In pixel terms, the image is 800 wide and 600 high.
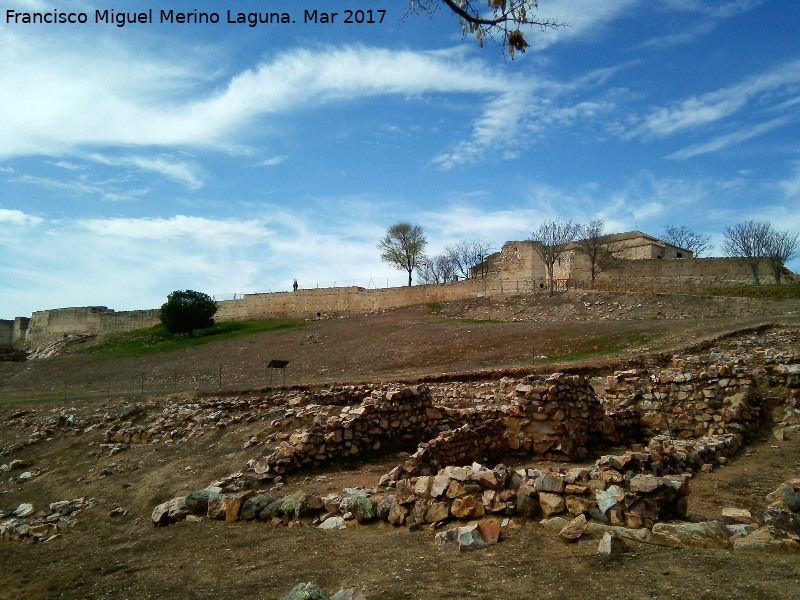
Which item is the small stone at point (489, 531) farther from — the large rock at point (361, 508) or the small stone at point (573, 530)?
the large rock at point (361, 508)

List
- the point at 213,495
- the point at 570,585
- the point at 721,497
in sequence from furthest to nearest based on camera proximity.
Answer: the point at 213,495 < the point at 721,497 < the point at 570,585

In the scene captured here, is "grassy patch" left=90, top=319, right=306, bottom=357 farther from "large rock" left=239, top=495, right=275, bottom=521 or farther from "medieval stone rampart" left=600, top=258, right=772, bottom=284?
"large rock" left=239, top=495, right=275, bottom=521

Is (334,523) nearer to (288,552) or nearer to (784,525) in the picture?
(288,552)

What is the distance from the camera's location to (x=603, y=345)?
25.6 m

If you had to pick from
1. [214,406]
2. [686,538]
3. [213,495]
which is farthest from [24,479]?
[686,538]

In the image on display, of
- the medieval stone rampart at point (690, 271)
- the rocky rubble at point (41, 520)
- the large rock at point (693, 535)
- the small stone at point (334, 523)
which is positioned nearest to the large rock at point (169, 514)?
the rocky rubble at point (41, 520)

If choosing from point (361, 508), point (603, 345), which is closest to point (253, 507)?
point (361, 508)

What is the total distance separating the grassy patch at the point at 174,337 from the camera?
1781 inches

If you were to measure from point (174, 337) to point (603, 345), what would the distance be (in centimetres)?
3878

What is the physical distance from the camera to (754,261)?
5072cm

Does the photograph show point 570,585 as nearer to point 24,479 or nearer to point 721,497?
point 721,497

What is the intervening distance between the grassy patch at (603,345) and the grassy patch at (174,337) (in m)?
29.5

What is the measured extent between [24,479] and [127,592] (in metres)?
10.3

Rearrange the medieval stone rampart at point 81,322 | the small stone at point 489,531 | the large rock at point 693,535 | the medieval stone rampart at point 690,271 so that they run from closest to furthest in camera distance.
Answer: the large rock at point 693,535 → the small stone at point 489,531 → the medieval stone rampart at point 690,271 → the medieval stone rampart at point 81,322
